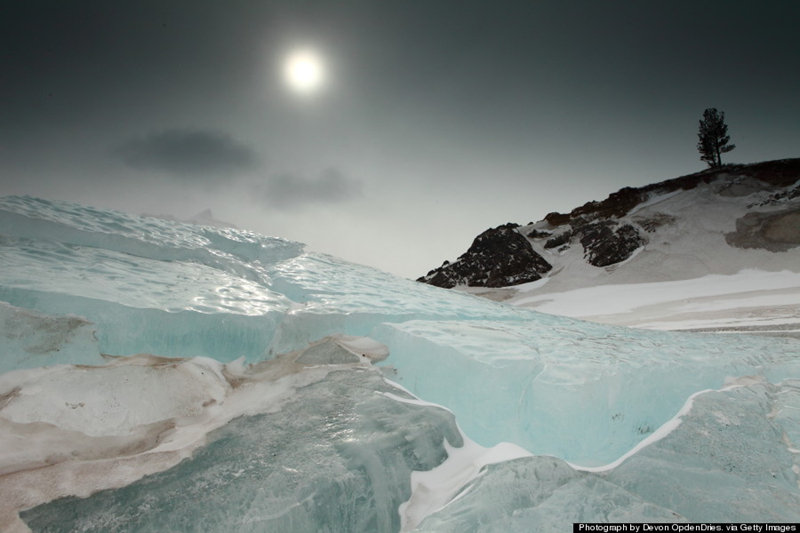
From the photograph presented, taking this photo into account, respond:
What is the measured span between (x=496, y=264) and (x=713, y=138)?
29351mm

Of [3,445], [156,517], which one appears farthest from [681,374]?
[3,445]

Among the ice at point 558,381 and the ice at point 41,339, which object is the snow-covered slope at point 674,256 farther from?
the ice at point 41,339

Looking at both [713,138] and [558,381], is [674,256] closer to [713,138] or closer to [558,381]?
[713,138]

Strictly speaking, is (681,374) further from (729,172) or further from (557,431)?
(729,172)

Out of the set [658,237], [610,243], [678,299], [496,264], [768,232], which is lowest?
[678,299]

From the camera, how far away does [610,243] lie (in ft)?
125

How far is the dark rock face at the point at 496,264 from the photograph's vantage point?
4072 centimetres

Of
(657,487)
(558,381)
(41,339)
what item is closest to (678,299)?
(558,381)

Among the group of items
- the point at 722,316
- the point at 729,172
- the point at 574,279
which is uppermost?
the point at 729,172

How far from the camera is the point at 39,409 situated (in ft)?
10.3

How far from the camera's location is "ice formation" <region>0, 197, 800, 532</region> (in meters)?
2.50

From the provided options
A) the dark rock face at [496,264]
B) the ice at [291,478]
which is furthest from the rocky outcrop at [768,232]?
the ice at [291,478]

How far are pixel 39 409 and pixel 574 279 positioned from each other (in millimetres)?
38914

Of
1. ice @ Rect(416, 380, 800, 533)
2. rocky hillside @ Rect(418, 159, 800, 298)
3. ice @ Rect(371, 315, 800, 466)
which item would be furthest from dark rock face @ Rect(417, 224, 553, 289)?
ice @ Rect(416, 380, 800, 533)
